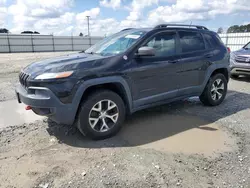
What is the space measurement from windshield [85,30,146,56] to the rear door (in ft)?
3.38

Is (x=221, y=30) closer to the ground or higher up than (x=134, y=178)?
higher up

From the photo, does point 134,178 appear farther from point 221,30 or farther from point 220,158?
point 221,30

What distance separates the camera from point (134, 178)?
9.23 ft

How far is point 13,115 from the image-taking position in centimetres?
504

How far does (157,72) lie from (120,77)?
2.68 feet

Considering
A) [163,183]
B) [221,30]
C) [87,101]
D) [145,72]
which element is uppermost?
[221,30]

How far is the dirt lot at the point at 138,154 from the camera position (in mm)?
2807

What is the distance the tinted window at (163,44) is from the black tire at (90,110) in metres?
1.21

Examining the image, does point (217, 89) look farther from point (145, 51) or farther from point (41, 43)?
point (41, 43)

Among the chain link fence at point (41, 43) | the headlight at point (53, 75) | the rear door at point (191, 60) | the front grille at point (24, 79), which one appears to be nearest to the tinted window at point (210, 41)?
the rear door at point (191, 60)

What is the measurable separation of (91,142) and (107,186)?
3.77ft

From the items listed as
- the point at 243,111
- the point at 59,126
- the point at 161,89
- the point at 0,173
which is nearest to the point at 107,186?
the point at 0,173

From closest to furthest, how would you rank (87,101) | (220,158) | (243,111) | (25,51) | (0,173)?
1. (0,173)
2. (220,158)
3. (87,101)
4. (243,111)
5. (25,51)

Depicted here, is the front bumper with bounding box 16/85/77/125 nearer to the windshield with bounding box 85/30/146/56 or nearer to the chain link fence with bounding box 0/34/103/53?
the windshield with bounding box 85/30/146/56
